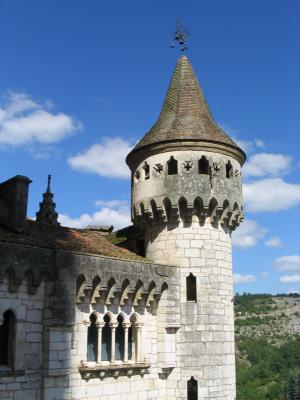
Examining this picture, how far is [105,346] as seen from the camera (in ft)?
55.4

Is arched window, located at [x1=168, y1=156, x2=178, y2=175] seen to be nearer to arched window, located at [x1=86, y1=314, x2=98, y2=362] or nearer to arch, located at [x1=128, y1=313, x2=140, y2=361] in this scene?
arch, located at [x1=128, y1=313, x2=140, y2=361]

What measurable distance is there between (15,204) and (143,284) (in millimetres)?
4995

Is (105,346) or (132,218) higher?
(132,218)

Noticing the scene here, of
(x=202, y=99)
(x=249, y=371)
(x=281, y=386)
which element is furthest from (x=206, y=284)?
(x=249, y=371)

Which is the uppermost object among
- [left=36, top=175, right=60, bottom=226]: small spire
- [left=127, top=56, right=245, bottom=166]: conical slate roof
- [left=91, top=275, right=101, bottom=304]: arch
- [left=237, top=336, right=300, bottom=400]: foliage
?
[left=127, top=56, right=245, bottom=166]: conical slate roof

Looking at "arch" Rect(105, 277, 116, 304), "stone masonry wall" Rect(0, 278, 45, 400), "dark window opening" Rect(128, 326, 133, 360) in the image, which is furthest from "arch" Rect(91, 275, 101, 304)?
"dark window opening" Rect(128, 326, 133, 360)

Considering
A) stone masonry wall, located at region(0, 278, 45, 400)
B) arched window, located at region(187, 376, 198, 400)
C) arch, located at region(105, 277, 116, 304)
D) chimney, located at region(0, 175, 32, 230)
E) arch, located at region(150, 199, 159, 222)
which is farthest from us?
arch, located at region(150, 199, 159, 222)

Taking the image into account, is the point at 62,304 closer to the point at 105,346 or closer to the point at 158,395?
the point at 105,346

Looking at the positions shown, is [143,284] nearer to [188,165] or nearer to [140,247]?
[140,247]

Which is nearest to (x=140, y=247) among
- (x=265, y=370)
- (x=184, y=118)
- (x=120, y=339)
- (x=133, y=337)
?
(x=133, y=337)

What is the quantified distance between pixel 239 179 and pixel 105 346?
8.43m

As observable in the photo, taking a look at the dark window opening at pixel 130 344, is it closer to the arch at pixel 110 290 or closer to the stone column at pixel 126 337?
the stone column at pixel 126 337

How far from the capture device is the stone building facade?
14828 mm

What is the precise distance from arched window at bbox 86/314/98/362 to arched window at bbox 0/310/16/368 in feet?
8.80
